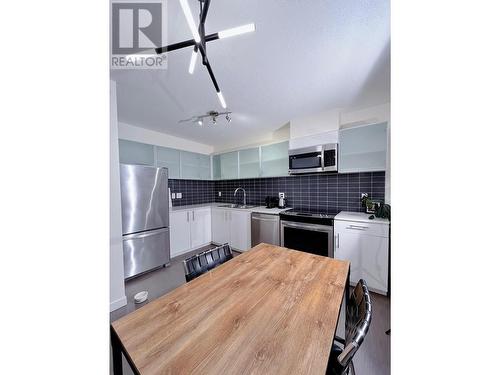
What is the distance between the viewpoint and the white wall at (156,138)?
260cm

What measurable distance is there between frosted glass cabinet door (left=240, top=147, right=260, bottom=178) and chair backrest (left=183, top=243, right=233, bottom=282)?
6.52 feet

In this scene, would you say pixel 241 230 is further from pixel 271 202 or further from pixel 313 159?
pixel 313 159

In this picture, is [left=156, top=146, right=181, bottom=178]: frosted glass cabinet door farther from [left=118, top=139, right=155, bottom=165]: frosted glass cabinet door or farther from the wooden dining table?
the wooden dining table

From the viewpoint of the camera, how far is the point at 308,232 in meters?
2.27

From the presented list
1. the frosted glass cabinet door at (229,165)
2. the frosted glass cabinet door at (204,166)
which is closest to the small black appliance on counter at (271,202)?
the frosted glass cabinet door at (229,165)

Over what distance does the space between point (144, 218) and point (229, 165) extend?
70.4 inches

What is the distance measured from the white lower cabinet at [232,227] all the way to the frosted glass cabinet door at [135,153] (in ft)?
4.76

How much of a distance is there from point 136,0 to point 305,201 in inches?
109

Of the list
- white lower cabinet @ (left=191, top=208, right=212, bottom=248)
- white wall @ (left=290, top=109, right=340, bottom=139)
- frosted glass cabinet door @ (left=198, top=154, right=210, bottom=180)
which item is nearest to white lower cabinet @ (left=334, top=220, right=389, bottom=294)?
white wall @ (left=290, top=109, right=340, bottom=139)

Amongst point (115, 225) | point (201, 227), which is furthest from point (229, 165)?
point (115, 225)

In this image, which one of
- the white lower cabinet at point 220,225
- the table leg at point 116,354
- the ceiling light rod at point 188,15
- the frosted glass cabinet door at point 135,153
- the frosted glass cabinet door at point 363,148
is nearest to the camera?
the table leg at point 116,354

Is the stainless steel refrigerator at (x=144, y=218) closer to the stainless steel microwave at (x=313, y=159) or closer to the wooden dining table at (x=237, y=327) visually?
the wooden dining table at (x=237, y=327)
